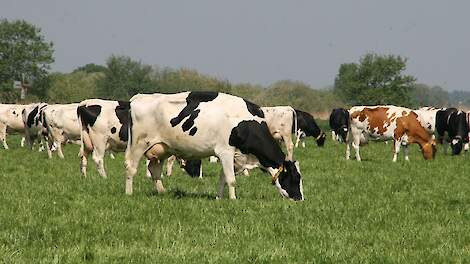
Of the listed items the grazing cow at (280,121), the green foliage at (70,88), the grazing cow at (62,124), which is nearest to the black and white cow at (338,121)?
the grazing cow at (280,121)

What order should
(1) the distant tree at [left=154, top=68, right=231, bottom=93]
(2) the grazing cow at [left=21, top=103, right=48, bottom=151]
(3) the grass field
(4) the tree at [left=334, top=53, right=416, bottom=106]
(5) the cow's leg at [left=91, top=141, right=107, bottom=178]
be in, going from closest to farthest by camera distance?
1. (3) the grass field
2. (5) the cow's leg at [left=91, top=141, right=107, bottom=178]
3. (2) the grazing cow at [left=21, top=103, right=48, bottom=151]
4. (4) the tree at [left=334, top=53, right=416, bottom=106]
5. (1) the distant tree at [left=154, top=68, right=231, bottom=93]

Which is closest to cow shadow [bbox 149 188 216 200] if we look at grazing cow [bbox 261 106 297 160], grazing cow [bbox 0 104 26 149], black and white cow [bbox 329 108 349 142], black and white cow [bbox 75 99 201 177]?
black and white cow [bbox 75 99 201 177]

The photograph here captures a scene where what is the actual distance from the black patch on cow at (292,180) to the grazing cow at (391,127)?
11842 mm

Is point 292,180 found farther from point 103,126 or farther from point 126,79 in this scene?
point 126,79

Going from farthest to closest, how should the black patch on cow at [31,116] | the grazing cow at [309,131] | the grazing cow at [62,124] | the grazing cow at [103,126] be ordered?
the grazing cow at [309,131], the black patch on cow at [31,116], the grazing cow at [62,124], the grazing cow at [103,126]

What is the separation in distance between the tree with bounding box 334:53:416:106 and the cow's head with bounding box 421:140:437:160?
57.9 m

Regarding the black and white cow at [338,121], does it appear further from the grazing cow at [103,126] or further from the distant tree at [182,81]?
the distant tree at [182,81]

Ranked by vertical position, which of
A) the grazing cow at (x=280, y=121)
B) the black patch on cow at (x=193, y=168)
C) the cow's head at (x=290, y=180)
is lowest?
the black patch on cow at (x=193, y=168)

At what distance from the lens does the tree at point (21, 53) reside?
301ft

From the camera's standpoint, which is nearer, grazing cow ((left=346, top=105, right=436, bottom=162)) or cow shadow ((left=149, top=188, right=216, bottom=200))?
cow shadow ((left=149, top=188, right=216, bottom=200))

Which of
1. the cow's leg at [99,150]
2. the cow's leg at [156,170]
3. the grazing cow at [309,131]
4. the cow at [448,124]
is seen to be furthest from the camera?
the grazing cow at [309,131]

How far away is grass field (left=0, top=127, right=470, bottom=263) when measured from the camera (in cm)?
677

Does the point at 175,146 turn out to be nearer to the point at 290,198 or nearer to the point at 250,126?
the point at 250,126

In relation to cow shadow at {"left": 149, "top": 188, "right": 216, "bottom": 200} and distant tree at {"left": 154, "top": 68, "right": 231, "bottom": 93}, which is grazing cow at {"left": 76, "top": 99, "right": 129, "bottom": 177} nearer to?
cow shadow at {"left": 149, "top": 188, "right": 216, "bottom": 200}
